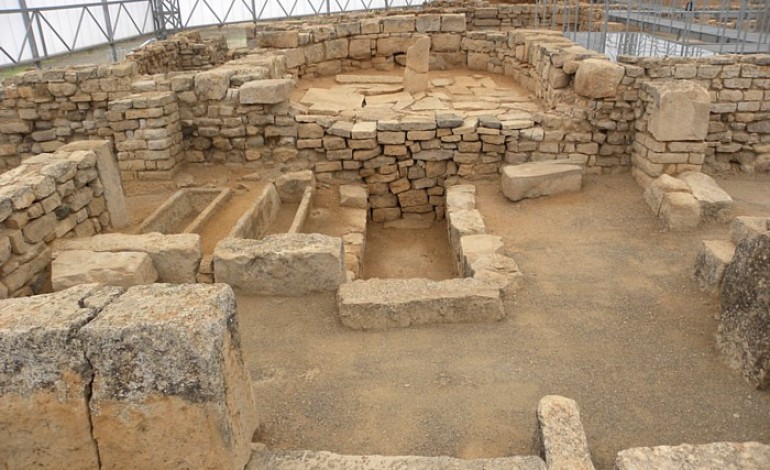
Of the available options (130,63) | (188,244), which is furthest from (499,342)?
(130,63)

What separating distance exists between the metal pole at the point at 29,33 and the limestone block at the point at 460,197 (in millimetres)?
9761

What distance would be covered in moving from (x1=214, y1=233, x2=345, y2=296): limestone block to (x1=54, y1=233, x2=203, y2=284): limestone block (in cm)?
22

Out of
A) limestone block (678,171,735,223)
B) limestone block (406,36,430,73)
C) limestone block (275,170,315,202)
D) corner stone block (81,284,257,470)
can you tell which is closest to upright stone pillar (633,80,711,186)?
limestone block (678,171,735,223)

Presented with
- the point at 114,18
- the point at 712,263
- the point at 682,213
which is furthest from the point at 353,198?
the point at 114,18

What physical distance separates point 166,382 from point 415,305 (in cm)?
251

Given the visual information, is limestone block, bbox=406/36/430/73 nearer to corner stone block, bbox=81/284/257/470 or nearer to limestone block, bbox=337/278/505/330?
limestone block, bbox=337/278/505/330

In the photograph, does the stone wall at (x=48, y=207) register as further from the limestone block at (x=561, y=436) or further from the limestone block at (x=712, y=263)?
the limestone block at (x=712, y=263)

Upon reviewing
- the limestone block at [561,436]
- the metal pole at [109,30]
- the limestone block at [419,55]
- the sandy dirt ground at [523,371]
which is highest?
the metal pole at [109,30]

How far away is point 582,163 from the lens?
8172mm

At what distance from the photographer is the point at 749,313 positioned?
389cm

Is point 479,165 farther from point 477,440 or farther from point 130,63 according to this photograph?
point 130,63

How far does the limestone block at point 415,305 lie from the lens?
470cm

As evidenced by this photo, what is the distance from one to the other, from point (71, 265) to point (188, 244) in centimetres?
95

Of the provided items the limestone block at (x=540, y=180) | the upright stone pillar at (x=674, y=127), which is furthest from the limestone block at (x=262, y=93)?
the upright stone pillar at (x=674, y=127)
